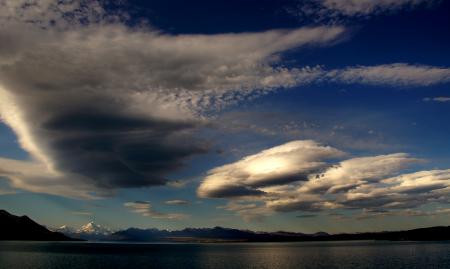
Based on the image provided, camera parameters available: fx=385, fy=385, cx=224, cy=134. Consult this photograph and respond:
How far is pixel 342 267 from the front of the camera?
153750mm

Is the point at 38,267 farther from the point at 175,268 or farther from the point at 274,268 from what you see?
the point at 274,268

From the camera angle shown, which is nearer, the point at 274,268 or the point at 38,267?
the point at 38,267

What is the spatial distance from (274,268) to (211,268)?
85.7 feet

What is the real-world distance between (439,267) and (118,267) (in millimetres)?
126239

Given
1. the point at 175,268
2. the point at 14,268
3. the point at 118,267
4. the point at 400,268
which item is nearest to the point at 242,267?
the point at 175,268

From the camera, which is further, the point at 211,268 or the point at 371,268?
the point at 211,268

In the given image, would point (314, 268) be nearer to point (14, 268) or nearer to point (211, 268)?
point (211, 268)

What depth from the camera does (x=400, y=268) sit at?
14700 centimetres

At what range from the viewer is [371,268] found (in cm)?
14638

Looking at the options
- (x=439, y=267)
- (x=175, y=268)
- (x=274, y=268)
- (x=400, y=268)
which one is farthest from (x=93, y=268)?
(x=439, y=267)

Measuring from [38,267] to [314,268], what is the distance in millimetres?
107338

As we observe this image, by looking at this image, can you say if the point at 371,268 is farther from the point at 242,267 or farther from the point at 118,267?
the point at 118,267

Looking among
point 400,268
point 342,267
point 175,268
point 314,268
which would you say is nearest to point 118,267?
point 175,268

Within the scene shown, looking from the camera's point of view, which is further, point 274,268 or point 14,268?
point 274,268
